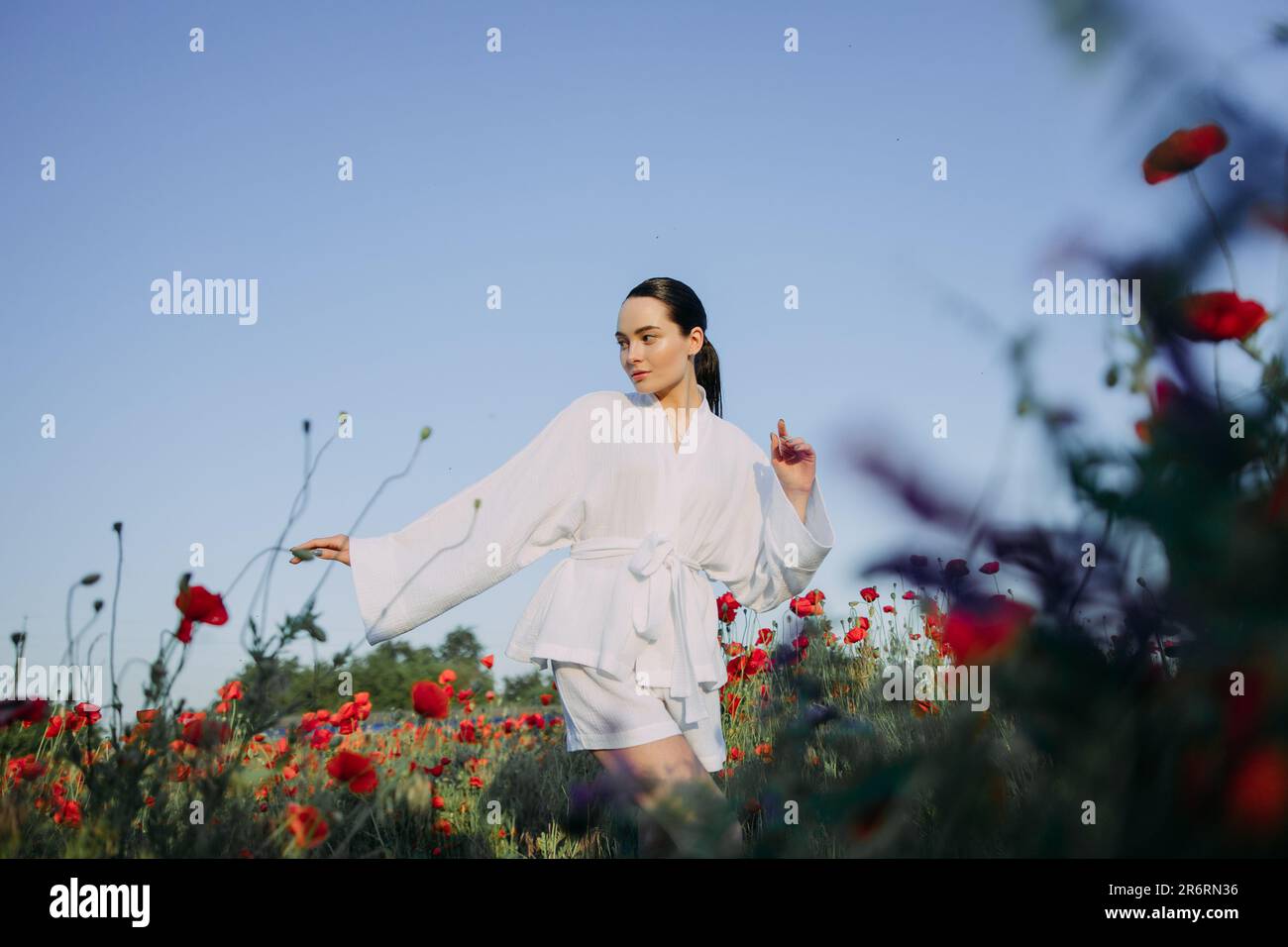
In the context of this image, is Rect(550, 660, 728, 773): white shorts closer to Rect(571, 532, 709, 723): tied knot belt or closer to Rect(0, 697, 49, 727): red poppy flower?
Rect(571, 532, 709, 723): tied knot belt

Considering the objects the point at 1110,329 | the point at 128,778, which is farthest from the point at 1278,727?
the point at 128,778

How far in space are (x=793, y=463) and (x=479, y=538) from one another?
89cm

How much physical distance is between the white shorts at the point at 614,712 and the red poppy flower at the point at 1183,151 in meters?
2.08

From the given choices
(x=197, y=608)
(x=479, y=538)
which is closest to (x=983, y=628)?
(x=197, y=608)

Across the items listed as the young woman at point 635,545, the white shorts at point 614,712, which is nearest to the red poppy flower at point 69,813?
the young woman at point 635,545

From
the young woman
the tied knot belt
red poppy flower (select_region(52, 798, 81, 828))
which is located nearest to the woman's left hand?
the young woman

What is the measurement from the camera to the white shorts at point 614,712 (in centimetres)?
243

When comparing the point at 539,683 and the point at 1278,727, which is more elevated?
the point at 1278,727

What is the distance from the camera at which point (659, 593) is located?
260 cm

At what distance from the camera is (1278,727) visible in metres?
0.38

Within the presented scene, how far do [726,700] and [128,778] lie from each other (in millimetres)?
2439

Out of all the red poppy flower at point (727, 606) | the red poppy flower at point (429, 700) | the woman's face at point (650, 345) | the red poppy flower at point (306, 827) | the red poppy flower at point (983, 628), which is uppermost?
the woman's face at point (650, 345)

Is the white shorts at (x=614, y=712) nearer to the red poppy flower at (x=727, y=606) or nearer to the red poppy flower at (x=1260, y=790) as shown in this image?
the red poppy flower at (x=727, y=606)

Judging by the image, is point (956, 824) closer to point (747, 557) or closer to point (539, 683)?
point (747, 557)
